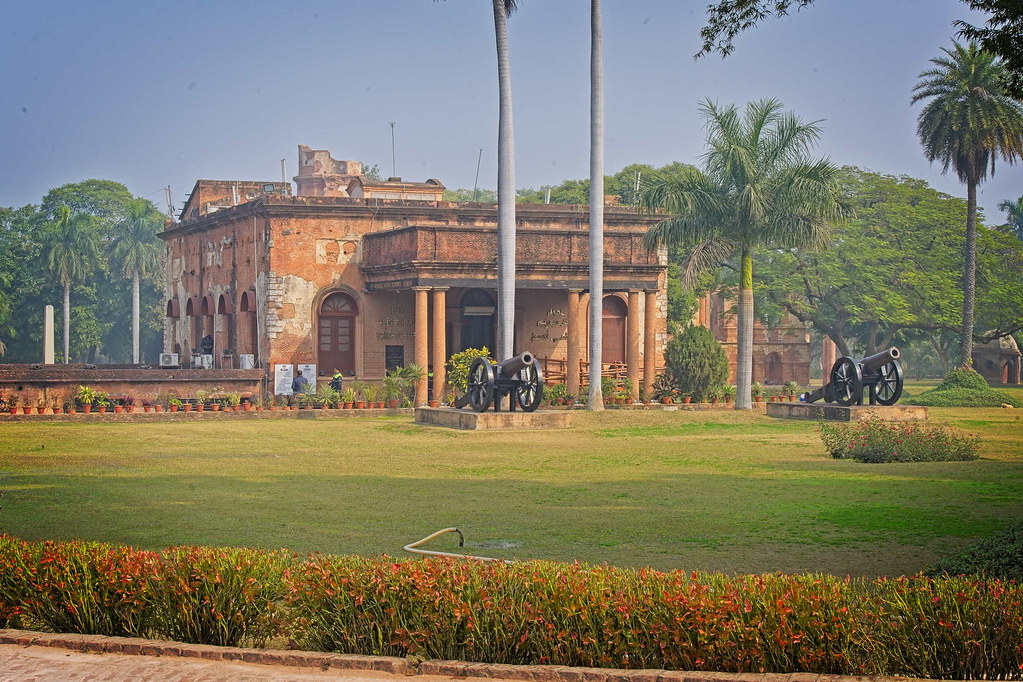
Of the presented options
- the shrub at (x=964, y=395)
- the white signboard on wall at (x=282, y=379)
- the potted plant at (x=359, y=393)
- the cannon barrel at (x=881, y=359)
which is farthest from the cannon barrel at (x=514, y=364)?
the shrub at (x=964, y=395)

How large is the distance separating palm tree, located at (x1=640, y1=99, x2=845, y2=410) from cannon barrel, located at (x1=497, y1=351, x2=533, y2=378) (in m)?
7.20

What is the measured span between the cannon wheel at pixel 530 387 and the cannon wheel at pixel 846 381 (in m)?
7.14

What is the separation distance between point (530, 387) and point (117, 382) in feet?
33.2

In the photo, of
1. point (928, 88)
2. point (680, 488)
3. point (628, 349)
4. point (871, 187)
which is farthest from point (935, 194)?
point (680, 488)

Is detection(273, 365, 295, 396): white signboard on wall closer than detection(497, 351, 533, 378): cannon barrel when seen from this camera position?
No

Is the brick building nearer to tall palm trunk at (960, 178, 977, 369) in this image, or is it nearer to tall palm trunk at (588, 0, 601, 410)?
tall palm trunk at (588, 0, 601, 410)

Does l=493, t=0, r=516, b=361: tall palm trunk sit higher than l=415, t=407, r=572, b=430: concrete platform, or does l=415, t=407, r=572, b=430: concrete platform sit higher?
l=493, t=0, r=516, b=361: tall palm trunk

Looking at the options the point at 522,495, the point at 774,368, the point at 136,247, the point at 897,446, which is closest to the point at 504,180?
the point at 897,446

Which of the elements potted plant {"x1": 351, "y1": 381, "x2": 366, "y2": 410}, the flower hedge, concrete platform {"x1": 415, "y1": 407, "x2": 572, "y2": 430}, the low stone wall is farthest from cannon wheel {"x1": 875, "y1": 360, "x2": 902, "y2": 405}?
the flower hedge

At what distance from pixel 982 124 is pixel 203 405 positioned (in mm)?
27030

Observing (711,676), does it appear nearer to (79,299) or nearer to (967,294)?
(967,294)

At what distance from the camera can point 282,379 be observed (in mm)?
33844

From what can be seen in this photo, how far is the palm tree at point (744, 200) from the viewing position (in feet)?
99.3

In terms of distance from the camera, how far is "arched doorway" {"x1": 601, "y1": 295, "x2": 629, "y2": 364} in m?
37.1
